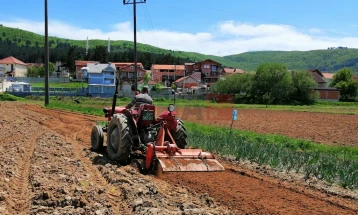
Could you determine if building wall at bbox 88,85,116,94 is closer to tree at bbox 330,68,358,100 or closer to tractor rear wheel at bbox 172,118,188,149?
tree at bbox 330,68,358,100

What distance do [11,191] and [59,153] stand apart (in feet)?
12.1

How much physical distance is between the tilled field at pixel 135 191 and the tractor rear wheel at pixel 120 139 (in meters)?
0.27

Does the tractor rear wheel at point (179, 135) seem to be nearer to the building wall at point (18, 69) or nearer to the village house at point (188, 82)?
the village house at point (188, 82)

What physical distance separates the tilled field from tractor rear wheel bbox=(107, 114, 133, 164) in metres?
0.27

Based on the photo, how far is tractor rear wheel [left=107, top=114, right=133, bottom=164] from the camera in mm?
8594

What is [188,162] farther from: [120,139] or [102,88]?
[102,88]

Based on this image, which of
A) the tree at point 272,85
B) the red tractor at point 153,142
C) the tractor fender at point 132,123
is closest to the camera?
the red tractor at point 153,142

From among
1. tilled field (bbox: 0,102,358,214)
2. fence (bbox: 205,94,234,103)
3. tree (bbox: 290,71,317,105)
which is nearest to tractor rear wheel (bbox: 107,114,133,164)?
tilled field (bbox: 0,102,358,214)

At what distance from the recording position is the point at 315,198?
22.2 ft

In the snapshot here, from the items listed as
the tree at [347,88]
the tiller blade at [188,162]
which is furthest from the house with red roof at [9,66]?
the tiller blade at [188,162]

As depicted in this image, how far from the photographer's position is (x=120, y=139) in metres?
8.64

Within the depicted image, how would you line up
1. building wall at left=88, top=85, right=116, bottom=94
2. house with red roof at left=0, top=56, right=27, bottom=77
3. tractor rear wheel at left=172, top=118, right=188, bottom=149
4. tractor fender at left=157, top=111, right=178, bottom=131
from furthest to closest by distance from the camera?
1. house with red roof at left=0, top=56, right=27, bottom=77
2. building wall at left=88, top=85, right=116, bottom=94
3. tractor rear wheel at left=172, top=118, right=188, bottom=149
4. tractor fender at left=157, top=111, right=178, bottom=131

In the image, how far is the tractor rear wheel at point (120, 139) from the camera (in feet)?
28.2

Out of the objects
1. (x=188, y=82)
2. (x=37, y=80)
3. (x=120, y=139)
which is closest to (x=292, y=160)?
(x=120, y=139)
